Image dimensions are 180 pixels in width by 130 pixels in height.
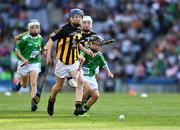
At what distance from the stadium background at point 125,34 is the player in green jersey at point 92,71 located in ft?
65.7

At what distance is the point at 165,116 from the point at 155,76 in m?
21.4

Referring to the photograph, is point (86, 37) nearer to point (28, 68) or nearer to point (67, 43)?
point (67, 43)

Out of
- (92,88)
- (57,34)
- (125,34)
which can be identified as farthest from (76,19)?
(125,34)

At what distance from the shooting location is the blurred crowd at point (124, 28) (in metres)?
41.5

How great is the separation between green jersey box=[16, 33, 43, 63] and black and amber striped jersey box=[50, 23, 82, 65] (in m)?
3.29

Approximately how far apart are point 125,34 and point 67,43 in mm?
25147

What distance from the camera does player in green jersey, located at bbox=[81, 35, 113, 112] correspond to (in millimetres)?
20078

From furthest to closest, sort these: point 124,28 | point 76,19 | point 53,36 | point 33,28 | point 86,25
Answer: point 124,28, point 33,28, point 86,25, point 76,19, point 53,36

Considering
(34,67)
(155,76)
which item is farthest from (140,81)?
(34,67)

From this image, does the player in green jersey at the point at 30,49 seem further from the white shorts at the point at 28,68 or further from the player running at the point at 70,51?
the player running at the point at 70,51

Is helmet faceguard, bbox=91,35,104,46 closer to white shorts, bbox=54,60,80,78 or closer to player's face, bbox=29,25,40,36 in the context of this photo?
white shorts, bbox=54,60,80,78

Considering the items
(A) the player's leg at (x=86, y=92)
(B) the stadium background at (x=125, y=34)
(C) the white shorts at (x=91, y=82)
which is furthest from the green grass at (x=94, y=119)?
(B) the stadium background at (x=125, y=34)

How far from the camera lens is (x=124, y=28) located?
4441cm

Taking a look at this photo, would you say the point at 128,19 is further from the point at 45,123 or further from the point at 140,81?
the point at 45,123
